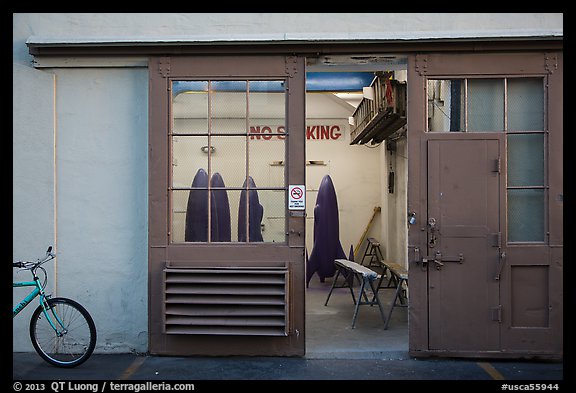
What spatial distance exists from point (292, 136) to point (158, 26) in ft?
6.01

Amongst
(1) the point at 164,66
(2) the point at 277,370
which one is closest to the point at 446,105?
(1) the point at 164,66

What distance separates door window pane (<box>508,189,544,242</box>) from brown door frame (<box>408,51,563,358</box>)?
0.33 ft

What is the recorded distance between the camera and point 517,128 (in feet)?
19.6

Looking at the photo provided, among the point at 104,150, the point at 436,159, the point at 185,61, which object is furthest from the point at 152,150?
the point at 436,159

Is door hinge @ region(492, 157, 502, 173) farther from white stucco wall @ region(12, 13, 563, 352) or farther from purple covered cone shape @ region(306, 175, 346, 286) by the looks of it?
purple covered cone shape @ region(306, 175, 346, 286)

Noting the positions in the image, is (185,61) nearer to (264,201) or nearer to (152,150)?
(152,150)

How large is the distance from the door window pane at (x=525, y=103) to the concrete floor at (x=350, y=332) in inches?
105

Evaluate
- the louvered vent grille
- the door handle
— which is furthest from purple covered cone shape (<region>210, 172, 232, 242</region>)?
the door handle

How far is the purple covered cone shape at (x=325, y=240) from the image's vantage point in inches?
430

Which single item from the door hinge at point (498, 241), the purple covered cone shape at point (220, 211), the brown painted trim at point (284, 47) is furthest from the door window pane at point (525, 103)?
the purple covered cone shape at point (220, 211)

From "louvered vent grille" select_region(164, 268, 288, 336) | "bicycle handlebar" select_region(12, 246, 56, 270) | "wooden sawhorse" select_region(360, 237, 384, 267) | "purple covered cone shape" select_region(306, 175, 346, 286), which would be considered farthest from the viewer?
"wooden sawhorse" select_region(360, 237, 384, 267)

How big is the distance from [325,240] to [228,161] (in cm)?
524

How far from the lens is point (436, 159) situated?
5.92 m

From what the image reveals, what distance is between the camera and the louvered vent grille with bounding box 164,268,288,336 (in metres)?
5.81
